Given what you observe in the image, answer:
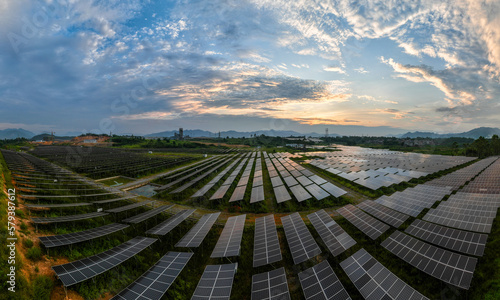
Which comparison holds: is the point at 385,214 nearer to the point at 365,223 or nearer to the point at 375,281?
the point at 365,223

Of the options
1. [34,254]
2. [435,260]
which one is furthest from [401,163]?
[34,254]

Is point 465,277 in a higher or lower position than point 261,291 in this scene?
higher

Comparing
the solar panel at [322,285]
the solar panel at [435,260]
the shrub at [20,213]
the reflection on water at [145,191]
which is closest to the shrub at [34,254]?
the shrub at [20,213]

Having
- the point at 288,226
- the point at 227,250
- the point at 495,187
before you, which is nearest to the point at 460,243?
the point at 288,226

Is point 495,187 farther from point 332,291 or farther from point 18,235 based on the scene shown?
point 18,235

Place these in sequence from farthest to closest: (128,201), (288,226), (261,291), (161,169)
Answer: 1. (161,169)
2. (128,201)
3. (288,226)
4. (261,291)

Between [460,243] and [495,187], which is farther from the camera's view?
[495,187]

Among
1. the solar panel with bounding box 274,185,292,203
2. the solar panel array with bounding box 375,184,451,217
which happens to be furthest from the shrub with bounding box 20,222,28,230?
the solar panel array with bounding box 375,184,451,217
